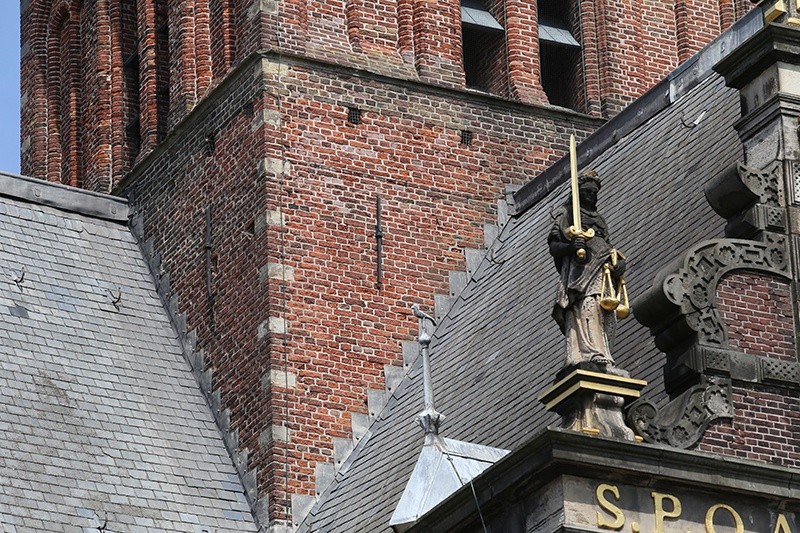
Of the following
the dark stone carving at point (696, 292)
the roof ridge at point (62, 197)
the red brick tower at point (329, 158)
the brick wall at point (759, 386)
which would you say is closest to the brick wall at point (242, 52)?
the red brick tower at point (329, 158)

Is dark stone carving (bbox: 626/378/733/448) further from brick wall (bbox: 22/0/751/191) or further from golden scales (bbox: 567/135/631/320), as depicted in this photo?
brick wall (bbox: 22/0/751/191)

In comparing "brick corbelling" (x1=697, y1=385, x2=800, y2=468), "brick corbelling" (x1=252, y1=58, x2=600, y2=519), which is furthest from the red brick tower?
"brick corbelling" (x1=697, y1=385, x2=800, y2=468)

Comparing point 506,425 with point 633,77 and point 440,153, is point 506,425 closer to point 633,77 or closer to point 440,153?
point 440,153

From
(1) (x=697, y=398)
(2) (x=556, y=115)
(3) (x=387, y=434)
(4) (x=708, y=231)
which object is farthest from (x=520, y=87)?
(1) (x=697, y=398)

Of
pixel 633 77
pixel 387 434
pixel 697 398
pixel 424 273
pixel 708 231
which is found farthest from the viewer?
pixel 633 77

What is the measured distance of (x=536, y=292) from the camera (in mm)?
33344

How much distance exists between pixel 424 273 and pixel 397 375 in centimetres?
160

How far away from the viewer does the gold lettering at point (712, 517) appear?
24.0 metres

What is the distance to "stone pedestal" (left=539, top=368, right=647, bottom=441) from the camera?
79.6 feet

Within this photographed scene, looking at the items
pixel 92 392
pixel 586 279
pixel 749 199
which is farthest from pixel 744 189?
pixel 92 392

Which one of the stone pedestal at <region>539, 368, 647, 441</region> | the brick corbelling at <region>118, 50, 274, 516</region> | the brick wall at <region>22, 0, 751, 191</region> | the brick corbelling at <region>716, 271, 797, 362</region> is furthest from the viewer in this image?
the brick wall at <region>22, 0, 751, 191</region>

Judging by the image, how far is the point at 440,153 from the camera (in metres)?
37.0

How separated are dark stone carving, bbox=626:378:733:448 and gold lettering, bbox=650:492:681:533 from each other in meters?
0.56

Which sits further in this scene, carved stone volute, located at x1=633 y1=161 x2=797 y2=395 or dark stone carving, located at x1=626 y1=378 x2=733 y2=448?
carved stone volute, located at x1=633 y1=161 x2=797 y2=395
